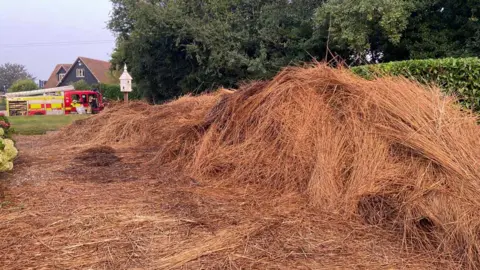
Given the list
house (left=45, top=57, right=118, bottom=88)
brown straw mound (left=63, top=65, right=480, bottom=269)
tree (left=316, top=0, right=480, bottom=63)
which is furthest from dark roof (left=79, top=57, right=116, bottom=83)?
brown straw mound (left=63, top=65, right=480, bottom=269)

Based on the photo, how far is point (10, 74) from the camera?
79938 mm

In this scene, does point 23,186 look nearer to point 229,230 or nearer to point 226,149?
point 226,149

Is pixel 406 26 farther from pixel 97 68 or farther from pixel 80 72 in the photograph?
pixel 80 72

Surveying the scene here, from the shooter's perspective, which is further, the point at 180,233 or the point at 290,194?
the point at 290,194

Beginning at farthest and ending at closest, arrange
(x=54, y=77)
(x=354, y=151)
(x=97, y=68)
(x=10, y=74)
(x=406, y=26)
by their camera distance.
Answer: (x=10, y=74)
(x=54, y=77)
(x=97, y=68)
(x=406, y=26)
(x=354, y=151)

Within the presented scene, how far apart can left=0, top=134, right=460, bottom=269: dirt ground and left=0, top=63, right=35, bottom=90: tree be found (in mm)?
84513

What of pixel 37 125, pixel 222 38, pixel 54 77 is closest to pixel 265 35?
pixel 222 38

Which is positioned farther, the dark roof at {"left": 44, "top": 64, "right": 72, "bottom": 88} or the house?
the dark roof at {"left": 44, "top": 64, "right": 72, "bottom": 88}

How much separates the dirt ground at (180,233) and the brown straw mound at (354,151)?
0.72 ft

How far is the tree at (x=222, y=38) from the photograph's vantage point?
16422mm

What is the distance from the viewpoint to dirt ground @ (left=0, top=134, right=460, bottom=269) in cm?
293

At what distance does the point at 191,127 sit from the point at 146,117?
3786mm

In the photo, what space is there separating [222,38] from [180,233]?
14593mm

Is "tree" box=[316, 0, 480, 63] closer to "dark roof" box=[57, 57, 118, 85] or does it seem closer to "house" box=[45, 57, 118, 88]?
"house" box=[45, 57, 118, 88]
